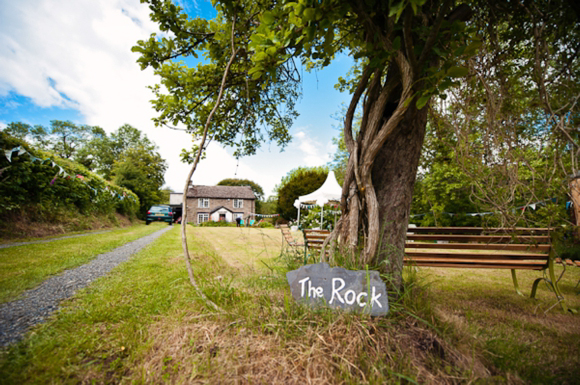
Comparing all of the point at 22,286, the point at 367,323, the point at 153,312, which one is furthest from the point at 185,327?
the point at 22,286

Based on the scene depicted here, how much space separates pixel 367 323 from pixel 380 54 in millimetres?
1821

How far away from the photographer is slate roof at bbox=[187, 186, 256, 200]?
35.9 meters

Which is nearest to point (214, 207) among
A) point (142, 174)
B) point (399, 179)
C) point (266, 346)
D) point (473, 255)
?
point (142, 174)

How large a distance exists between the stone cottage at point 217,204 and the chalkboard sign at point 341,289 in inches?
1318

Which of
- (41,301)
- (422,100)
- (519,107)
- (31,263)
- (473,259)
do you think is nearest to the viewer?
(422,100)

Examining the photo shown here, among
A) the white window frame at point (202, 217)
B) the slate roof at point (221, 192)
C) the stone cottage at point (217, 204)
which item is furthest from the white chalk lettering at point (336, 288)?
the white window frame at point (202, 217)

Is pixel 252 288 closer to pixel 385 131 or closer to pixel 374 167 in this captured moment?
pixel 374 167

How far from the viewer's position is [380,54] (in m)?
1.70

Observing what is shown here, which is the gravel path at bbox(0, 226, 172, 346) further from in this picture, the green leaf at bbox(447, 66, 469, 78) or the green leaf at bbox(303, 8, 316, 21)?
the green leaf at bbox(447, 66, 469, 78)

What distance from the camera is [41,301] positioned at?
2.01 metres

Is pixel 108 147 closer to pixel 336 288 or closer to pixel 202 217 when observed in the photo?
pixel 202 217

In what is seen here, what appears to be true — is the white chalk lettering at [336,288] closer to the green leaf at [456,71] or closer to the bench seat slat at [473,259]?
the green leaf at [456,71]

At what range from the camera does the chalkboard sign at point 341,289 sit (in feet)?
5.10

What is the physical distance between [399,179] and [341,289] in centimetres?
107
